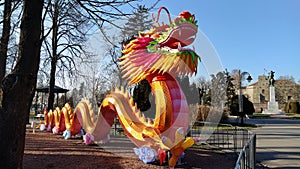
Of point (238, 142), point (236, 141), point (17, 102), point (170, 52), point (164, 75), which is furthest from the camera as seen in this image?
point (238, 142)

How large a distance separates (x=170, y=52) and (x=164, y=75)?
2.20 feet

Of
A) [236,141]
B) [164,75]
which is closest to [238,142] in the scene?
[236,141]

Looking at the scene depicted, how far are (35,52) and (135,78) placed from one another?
12.7 ft

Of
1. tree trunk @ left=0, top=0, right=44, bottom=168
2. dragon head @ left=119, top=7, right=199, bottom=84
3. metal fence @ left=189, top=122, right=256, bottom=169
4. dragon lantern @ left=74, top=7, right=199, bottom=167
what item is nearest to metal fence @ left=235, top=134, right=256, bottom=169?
metal fence @ left=189, top=122, right=256, bottom=169

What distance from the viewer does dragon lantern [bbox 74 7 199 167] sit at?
6.88 meters

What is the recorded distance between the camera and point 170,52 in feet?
24.0

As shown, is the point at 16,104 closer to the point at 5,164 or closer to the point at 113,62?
the point at 5,164

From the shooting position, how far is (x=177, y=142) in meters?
6.61

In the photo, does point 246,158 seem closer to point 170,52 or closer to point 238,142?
point 170,52

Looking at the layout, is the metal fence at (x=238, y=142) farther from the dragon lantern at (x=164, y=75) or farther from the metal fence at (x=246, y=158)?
the dragon lantern at (x=164, y=75)

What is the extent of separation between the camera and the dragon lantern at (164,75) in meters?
6.88

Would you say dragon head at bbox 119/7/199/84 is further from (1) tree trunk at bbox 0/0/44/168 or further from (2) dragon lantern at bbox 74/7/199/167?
(1) tree trunk at bbox 0/0/44/168

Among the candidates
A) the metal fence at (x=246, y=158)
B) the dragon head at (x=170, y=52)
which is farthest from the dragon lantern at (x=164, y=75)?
the metal fence at (x=246, y=158)

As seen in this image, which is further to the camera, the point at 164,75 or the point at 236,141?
the point at 236,141
